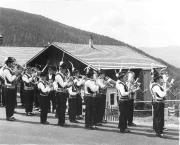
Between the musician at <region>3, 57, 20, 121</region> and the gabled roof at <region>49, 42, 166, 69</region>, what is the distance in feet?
23.7

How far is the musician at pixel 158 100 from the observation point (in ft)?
40.0

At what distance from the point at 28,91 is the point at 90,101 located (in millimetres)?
4326

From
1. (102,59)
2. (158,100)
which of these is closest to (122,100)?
(158,100)

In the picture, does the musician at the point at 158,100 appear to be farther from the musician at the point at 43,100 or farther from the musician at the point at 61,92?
the musician at the point at 43,100

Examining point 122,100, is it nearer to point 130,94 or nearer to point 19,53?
point 130,94

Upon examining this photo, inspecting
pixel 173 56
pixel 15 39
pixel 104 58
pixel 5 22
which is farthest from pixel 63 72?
pixel 173 56

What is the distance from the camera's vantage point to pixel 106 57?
25047 millimetres

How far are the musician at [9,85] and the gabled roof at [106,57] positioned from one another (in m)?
7.22

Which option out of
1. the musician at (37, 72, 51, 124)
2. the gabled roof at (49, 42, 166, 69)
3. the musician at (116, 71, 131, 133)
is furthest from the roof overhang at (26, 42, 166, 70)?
the musician at (116, 71, 131, 133)

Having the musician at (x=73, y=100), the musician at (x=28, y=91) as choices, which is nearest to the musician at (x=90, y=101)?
the musician at (x=73, y=100)

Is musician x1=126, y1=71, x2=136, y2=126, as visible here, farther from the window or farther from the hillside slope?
the hillside slope

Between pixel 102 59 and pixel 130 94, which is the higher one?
pixel 102 59

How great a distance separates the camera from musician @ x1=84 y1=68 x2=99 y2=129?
13.7m

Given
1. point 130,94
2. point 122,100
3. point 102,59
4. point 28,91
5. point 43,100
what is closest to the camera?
point 122,100
